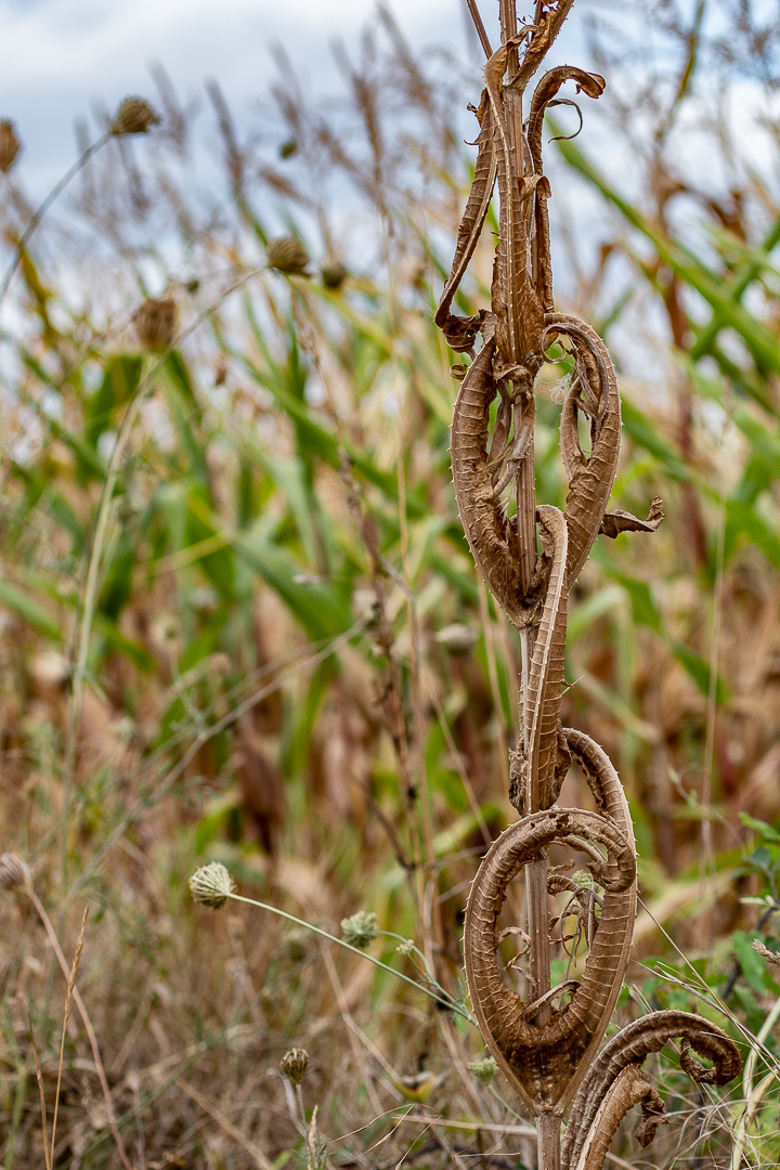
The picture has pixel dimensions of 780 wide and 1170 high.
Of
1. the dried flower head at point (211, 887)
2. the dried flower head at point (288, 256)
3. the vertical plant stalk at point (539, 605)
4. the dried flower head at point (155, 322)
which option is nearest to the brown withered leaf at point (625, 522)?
the vertical plant stalk at point (539, 605)

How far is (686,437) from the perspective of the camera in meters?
1.66

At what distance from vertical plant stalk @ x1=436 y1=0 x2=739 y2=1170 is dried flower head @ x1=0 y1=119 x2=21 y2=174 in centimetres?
Result: 64

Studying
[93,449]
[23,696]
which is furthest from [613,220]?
[23,696]

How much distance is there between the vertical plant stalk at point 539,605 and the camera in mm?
414

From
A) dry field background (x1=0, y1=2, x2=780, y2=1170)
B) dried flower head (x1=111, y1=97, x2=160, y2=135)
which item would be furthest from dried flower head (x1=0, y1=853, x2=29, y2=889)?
dried flower head (x1=111, y1=97, x2=160, y2=135)

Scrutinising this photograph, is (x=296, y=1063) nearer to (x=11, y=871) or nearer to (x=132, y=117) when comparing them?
(x=11, y=871)

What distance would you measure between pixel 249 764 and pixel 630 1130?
1108 mm

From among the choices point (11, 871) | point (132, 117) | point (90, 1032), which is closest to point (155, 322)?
point (132, 117)

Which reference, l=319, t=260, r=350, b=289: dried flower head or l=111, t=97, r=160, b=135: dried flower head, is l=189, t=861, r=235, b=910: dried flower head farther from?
l=319, t=260, r=350, b=289: dried flower head

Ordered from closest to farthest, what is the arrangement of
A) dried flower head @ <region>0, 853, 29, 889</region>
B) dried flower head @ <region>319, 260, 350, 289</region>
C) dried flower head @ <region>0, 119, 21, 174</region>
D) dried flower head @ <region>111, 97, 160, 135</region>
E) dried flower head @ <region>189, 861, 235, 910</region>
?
1. dried flower head @ <region>189, 861, 235, 910</region>
2. dried flower head @ <region>0, 853, 29, 889</region>
3. dried flower head @ <region>111, 97, 160, 135</region>
4. dried flower head @ <region>0, 119, 21, 174</region>
5. dried flower head @ <region>319, 260, 350, 289</region>

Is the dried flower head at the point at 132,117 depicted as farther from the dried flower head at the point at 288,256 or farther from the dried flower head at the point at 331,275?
the dried flower head at the point at 331,275

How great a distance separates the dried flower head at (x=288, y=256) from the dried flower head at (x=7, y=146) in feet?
1.04

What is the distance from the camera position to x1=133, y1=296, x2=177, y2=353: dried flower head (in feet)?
3.00

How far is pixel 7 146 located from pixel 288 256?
1.11 feet
